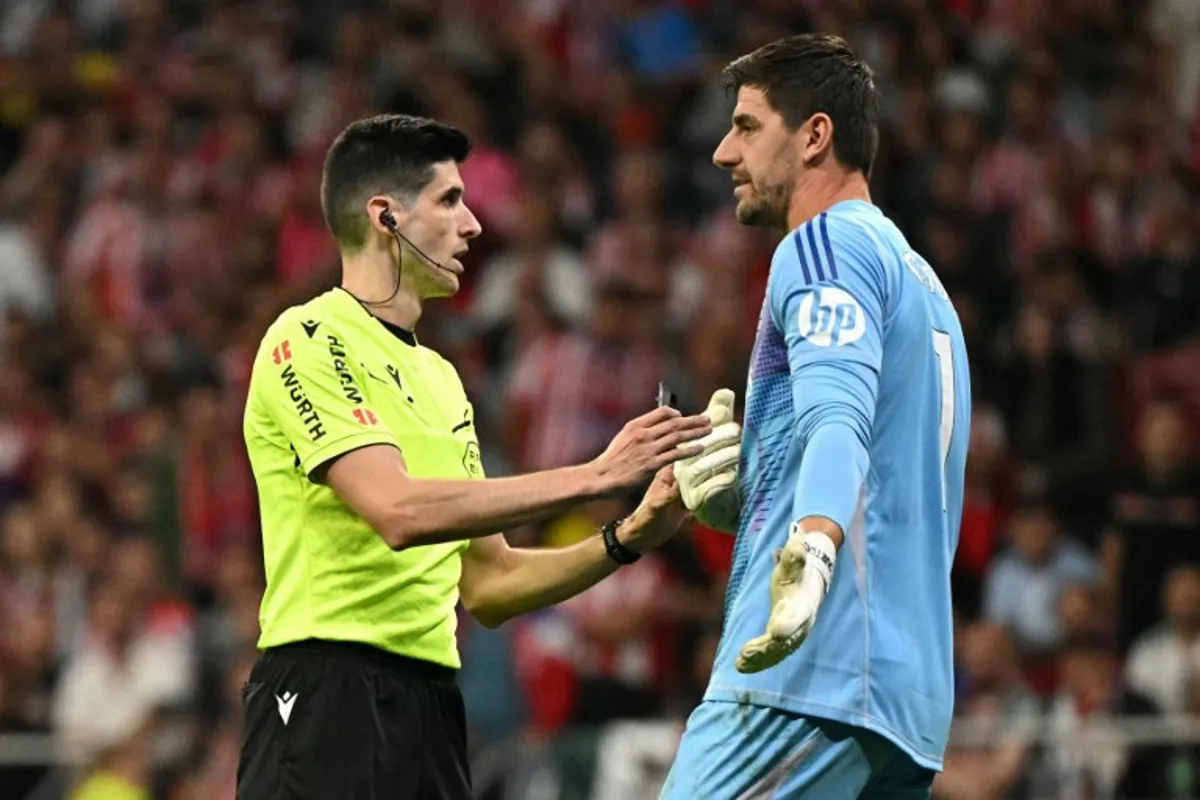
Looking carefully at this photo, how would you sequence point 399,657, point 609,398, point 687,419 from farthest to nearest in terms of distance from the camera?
1. point 609,398
2. point 399,657
3. point 687,419

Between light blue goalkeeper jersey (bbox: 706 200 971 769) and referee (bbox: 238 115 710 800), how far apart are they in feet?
1.19

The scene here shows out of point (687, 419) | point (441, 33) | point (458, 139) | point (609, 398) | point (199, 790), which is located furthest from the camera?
point (441, 33)

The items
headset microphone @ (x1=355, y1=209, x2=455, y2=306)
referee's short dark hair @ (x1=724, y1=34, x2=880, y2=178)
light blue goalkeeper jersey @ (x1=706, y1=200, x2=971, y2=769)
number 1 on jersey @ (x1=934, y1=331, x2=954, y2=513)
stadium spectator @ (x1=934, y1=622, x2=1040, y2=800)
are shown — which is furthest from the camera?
stadium spectator @ (x1=934, y1=622, x2=1040, y2=800)

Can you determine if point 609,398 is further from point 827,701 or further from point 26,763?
point 827,701

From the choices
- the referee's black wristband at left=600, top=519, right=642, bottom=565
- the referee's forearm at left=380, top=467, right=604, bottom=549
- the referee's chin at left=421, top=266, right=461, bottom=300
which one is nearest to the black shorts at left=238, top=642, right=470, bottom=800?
the referee's forearm at left=380, top=467, right=604, bottom=549

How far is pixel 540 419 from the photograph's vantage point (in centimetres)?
1212

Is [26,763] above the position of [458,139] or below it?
below

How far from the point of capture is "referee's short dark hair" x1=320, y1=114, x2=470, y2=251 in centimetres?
586

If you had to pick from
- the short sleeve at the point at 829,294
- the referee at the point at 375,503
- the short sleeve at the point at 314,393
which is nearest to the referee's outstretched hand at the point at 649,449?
the referee at the point at 375,503

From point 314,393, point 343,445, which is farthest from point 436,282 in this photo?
point 343,445

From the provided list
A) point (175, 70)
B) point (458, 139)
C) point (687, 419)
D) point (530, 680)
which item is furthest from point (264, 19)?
point (687, 419)

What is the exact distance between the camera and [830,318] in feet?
15.3

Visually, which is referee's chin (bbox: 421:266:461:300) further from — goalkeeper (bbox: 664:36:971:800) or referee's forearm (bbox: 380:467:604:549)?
goalkeeper (bbox: 664:36:971:800)

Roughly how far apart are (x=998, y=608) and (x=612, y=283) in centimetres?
287
